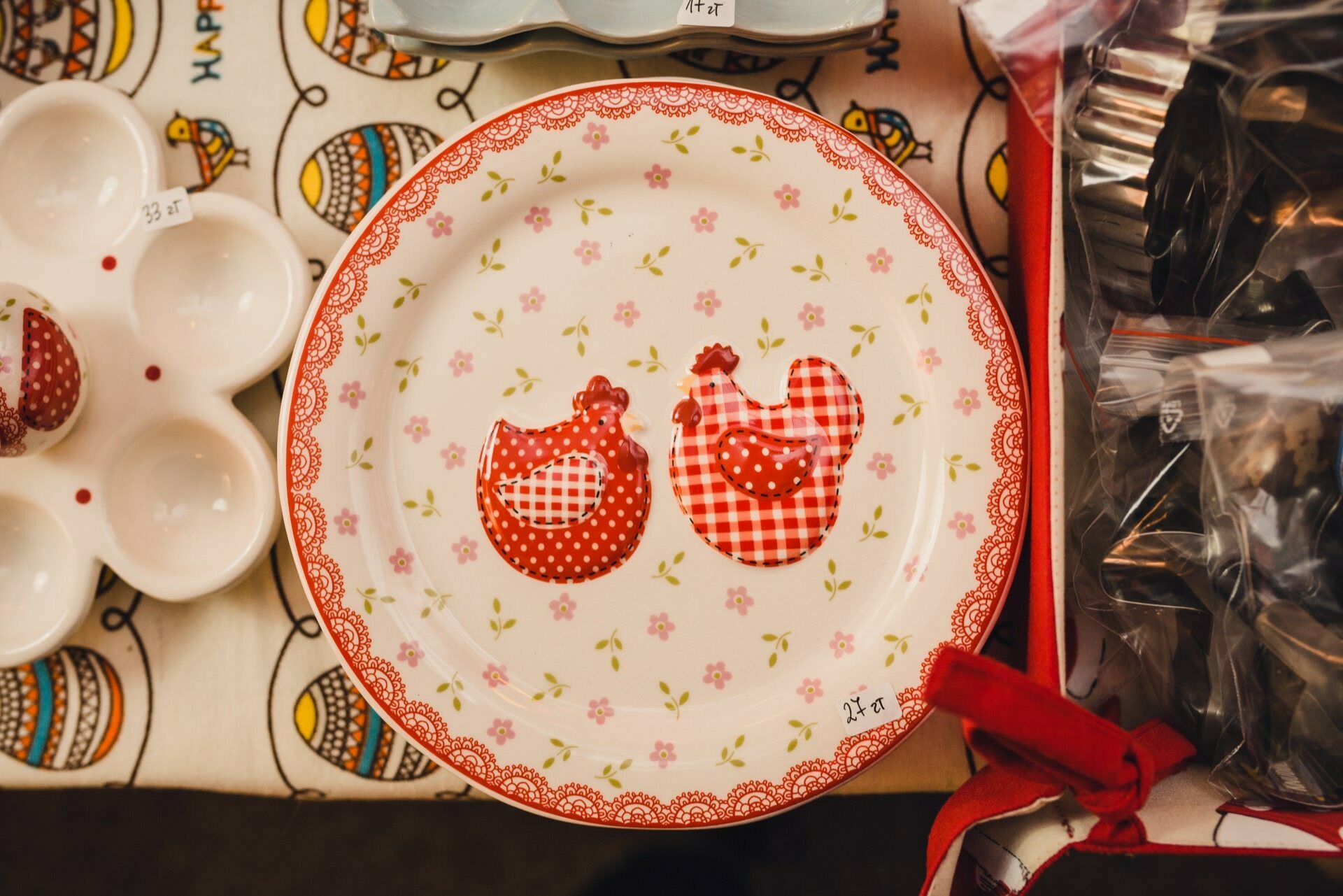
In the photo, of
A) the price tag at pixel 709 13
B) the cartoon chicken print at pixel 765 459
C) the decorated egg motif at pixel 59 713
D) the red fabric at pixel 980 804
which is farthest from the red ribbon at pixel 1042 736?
the decorated egg motif at pixel 59 713

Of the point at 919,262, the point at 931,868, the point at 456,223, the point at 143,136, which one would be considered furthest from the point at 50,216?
the point at 931,868

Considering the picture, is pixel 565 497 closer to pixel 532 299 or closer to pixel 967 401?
pixel 532 299

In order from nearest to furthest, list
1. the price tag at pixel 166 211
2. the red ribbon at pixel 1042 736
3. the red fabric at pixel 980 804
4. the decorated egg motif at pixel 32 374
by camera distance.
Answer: the red ribbon at pixel 1042 736 < the red fabric at pixel 980 804 < the decorated egg motif at pixel 32 374 < the price tag at pixel 166 211

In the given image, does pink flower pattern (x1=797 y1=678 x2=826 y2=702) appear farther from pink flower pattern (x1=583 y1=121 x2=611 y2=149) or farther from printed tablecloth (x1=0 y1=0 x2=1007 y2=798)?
pink flower pattern (x1=583 y1=121 x2=611 y2=149)

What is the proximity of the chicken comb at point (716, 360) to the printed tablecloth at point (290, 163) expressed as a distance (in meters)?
0.31

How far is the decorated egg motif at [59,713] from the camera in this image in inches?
32.8

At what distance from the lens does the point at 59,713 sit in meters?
0.84

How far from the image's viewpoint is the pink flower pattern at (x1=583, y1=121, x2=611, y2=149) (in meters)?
0.73

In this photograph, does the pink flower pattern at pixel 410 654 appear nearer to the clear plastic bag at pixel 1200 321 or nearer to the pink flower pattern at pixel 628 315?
the pink flower pattern at pixel 628 315

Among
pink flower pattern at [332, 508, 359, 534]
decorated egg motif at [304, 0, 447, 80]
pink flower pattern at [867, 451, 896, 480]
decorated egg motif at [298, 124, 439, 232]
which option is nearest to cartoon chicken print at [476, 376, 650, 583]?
pink flower pattern at [332, 508, 359, 534]

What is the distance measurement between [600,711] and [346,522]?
0.97 feet

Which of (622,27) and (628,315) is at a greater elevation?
(622,27)

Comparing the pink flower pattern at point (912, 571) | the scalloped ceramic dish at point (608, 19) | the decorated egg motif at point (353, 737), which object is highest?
the scalloped ceramic dish at point (608, 19)

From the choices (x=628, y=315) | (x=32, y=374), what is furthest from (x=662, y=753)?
(x=32, y=374)
